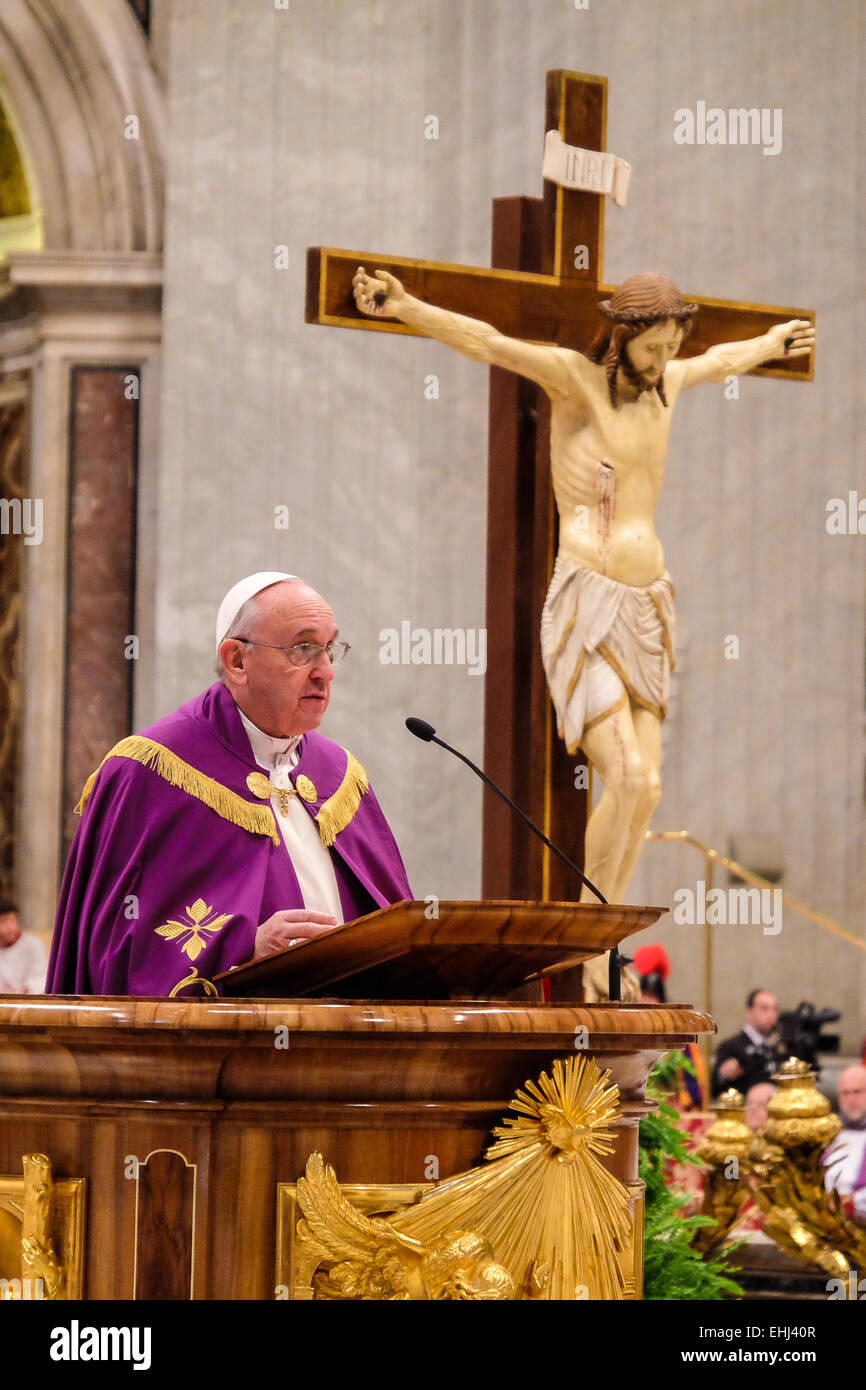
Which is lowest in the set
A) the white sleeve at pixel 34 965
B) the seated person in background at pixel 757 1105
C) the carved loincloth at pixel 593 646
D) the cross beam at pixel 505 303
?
the seated person in background at pixel 757 1105

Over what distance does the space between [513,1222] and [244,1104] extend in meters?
0.32

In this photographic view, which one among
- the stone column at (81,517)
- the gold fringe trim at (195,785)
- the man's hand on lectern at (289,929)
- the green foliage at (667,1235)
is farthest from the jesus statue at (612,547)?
the man's hand on lectern at (289,929)

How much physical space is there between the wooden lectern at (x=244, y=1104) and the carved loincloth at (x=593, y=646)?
401 cm

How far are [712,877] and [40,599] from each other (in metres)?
3.42

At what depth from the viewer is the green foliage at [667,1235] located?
15.1 ft

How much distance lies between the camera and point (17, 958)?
802cm

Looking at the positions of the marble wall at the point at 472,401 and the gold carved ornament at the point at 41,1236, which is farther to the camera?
the marble wall at the point at 472,401

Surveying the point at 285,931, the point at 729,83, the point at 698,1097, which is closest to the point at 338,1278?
the point at 285,931

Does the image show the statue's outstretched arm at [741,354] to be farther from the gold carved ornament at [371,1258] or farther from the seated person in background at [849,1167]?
the gold carved ornament at [371,1258]

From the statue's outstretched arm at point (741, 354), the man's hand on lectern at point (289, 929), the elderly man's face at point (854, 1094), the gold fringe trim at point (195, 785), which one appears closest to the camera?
the man's hand on lectern at point (289, 929)

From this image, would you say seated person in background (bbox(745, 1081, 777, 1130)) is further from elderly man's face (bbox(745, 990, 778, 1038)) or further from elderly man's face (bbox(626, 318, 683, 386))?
elderly man's face (bbox(626, 318, 683, 386))

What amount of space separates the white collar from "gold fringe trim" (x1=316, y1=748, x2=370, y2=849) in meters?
0.11

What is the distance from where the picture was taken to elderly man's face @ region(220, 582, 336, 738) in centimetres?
326

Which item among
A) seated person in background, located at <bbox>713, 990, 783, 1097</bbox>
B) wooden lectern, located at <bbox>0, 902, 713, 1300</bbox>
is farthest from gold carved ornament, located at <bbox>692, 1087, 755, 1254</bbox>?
wooden lectern, located at <bbox>0, 902, 713, 1300</bbox>
